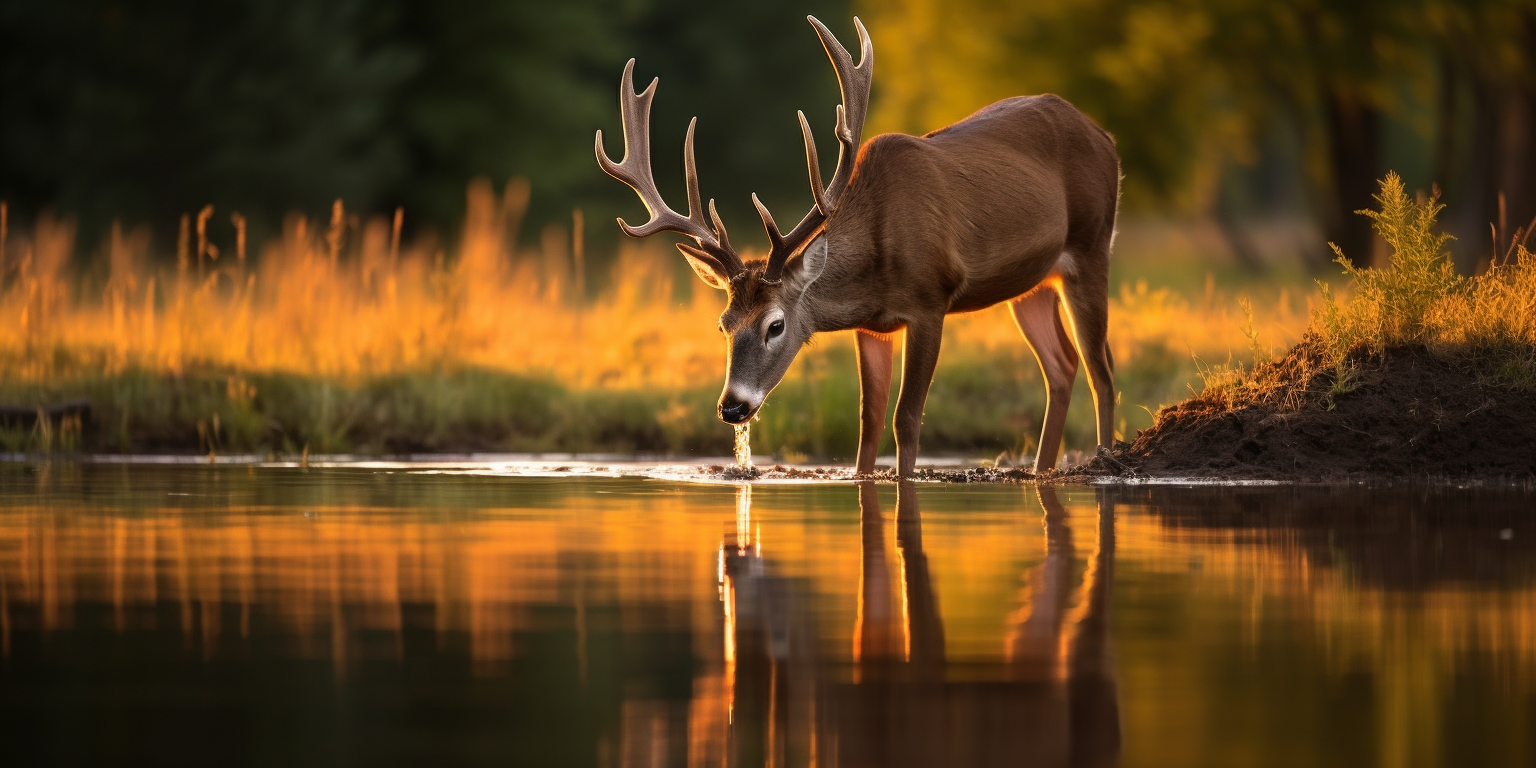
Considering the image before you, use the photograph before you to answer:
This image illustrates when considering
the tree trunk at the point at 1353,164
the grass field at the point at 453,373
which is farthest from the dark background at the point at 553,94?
the grass field at the point at 453,373

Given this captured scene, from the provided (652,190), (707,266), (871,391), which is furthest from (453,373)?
(871,391)

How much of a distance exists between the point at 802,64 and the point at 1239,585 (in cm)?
5683

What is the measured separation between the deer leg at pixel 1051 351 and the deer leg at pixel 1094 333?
223mm

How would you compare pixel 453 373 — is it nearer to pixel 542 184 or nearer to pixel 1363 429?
pixel 1363 429

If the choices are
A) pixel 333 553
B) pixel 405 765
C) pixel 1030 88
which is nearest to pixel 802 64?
pixel 1030 88

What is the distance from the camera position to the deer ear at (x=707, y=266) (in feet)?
44.5

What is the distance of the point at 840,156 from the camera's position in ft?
45.6

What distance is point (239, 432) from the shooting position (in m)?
16.5

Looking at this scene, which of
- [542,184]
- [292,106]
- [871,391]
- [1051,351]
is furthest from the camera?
[542,184]

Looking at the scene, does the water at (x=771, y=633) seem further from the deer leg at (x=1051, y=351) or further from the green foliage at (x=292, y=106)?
the green foliage at (x=292, y=106)

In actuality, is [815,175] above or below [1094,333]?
above

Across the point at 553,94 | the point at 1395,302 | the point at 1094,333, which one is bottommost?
the point at 1094,333

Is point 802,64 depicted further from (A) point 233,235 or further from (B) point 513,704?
(B) point 513,704

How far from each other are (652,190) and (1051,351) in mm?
3008
